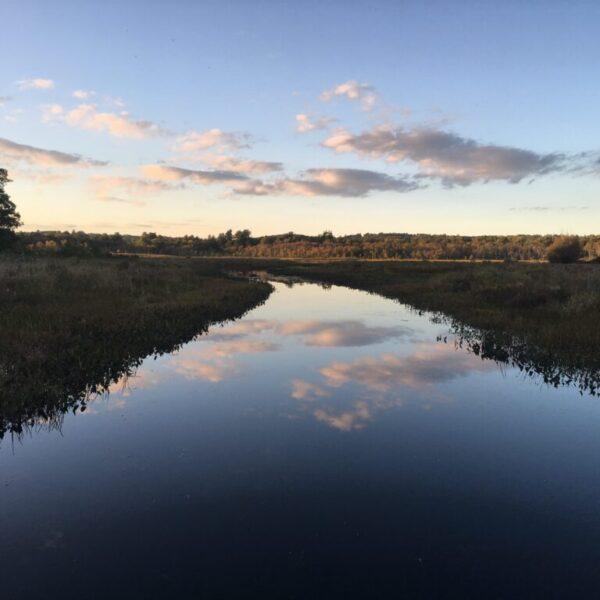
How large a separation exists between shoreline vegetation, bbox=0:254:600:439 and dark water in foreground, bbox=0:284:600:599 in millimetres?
1226

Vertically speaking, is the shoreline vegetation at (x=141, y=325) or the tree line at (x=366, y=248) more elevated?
the tree line at (x=366, y=248)

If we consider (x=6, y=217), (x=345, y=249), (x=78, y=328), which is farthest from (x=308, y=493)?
(x=345, y=249)

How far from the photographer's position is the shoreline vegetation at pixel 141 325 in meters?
11.4

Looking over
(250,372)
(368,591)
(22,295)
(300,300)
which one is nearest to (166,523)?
(368,591)

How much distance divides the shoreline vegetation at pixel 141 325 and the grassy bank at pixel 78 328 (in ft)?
0.14

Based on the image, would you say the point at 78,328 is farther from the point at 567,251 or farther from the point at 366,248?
the point at 366,248

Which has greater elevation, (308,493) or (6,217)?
(6,217)

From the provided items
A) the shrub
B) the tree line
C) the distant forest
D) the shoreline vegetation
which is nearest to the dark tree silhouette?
the tree line

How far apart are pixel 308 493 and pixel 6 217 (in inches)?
2413

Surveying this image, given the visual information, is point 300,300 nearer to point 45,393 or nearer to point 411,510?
point 45,393

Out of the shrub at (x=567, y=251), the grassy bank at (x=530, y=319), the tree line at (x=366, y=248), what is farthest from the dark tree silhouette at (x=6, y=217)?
the shrub at (x=567, y=251)

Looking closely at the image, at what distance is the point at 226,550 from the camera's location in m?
5.55

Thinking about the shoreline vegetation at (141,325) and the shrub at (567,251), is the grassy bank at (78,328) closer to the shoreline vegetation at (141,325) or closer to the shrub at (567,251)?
the shoreline vegetation at (141,325)

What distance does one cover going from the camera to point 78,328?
15.9 m
